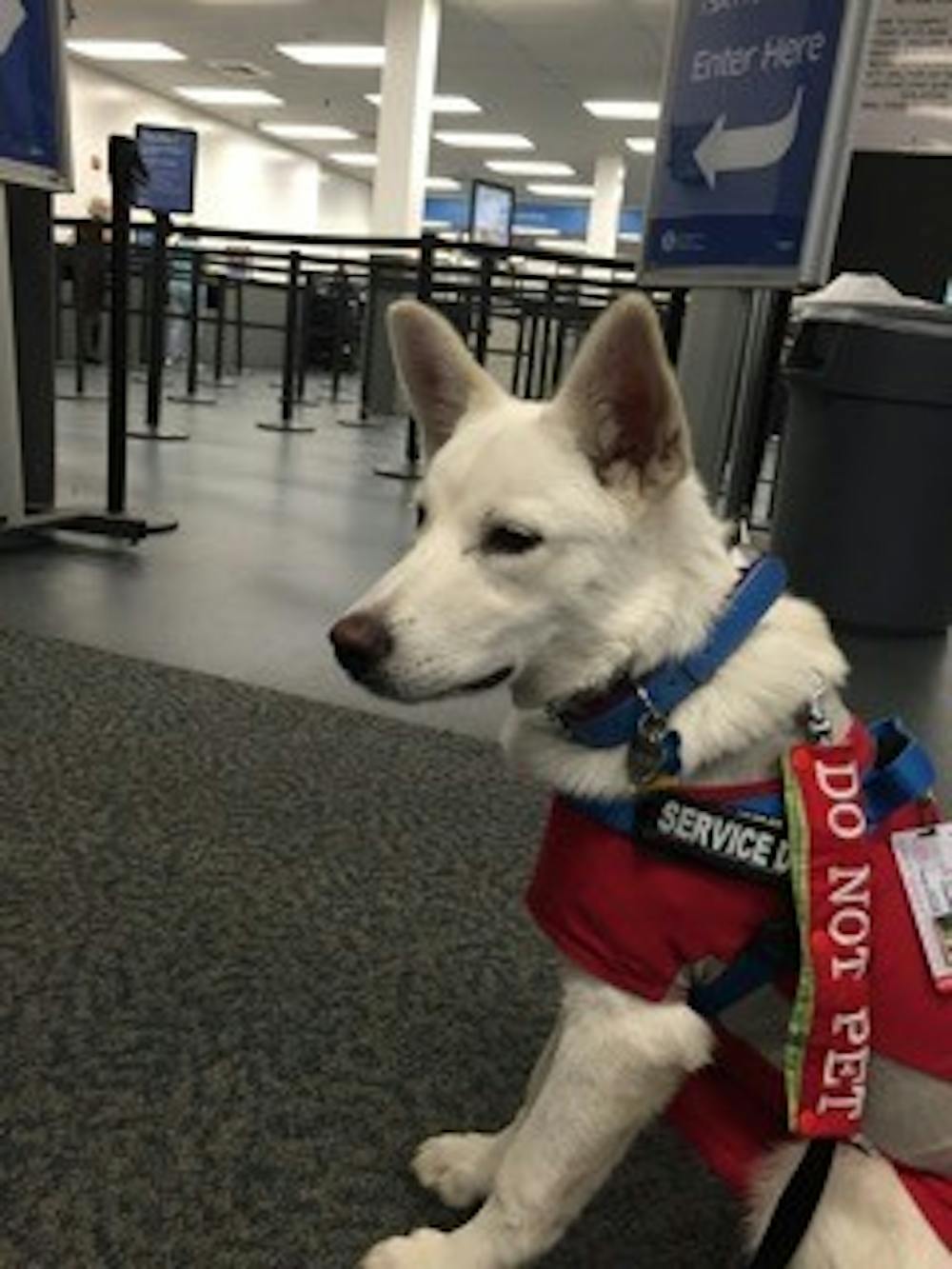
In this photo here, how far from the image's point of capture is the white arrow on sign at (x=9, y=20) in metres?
2.87

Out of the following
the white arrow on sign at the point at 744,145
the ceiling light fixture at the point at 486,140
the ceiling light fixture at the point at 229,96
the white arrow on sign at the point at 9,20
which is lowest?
the white arrow on sign at the point at 744,145

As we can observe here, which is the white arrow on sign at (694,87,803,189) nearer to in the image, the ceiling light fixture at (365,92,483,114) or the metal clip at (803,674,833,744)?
the metal clip at (803,674,833,744)

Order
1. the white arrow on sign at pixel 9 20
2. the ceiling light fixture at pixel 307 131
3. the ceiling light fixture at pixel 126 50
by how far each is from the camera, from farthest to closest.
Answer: the ceiling light fixture at pixel 307 131 < the ceiling light fixture at pixel 126 50 < the white arrow on sign at pixel 9 20

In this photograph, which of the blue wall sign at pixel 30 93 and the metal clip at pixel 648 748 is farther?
the blue wall sign at pixel 30 93

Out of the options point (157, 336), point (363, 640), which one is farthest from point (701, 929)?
point (157, 336)

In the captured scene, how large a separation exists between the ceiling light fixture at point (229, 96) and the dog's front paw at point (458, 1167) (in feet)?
55.0

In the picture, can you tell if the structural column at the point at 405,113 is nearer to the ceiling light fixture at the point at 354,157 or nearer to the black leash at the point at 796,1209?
the ceiling light fixture at the point at 354,157

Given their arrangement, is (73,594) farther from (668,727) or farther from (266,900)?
(668,727)

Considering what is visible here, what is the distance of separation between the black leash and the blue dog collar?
1.00 ft

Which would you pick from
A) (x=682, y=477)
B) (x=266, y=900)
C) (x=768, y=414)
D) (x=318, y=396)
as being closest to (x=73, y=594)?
(x=266, y=900)

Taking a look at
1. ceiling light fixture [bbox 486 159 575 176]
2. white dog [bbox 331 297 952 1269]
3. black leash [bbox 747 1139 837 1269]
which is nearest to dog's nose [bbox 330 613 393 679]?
white dog [bbox 331 297 952 1269]

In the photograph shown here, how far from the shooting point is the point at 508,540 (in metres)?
0.97

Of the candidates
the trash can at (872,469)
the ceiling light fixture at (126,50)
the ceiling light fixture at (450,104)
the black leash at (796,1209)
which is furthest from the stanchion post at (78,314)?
the black leash at (796,1209)

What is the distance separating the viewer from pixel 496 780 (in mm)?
2078
